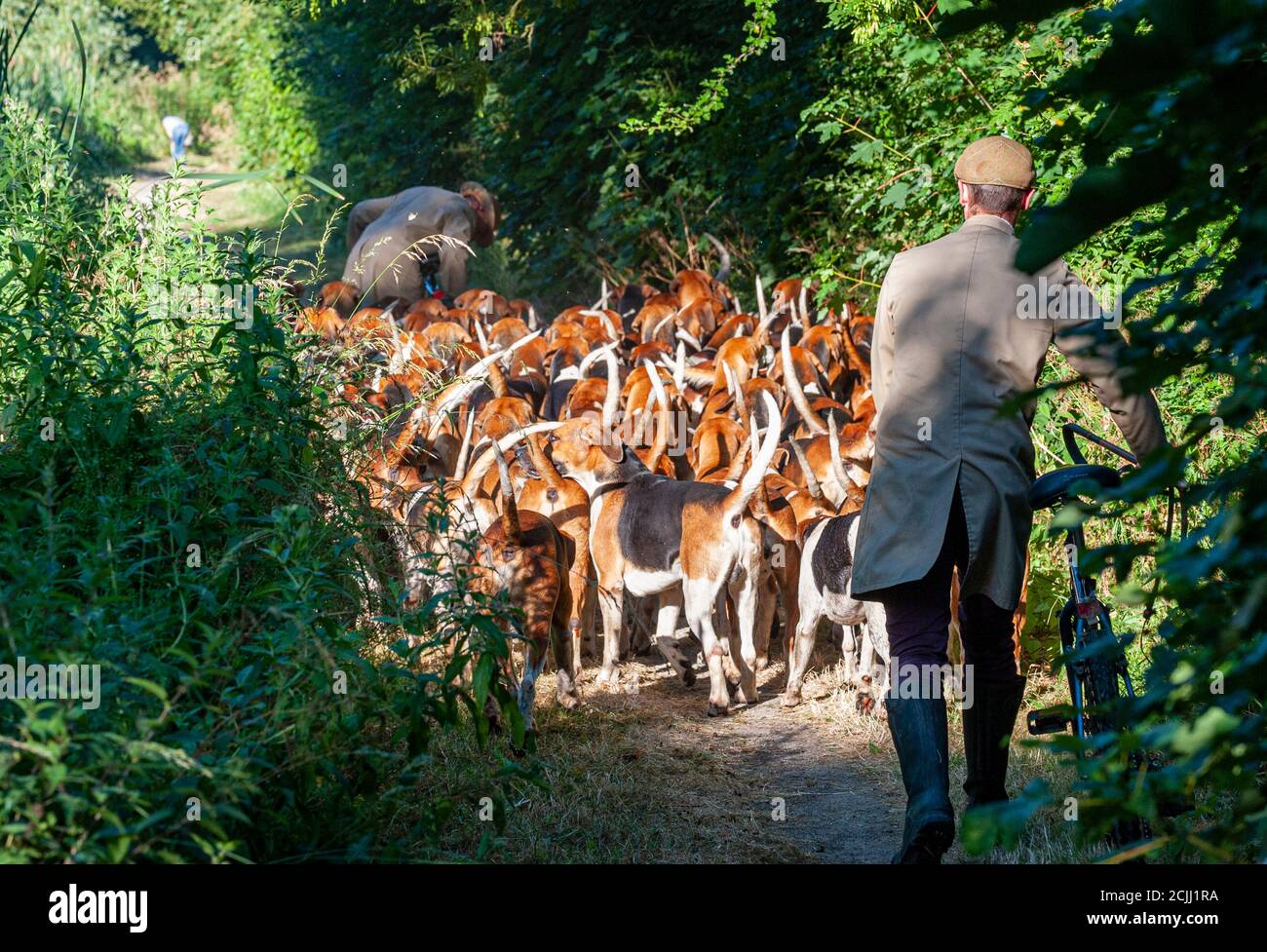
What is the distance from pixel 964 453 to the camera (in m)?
4.33

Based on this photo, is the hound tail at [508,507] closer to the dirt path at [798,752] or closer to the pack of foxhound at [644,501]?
the pack of foxhound at [644,501]

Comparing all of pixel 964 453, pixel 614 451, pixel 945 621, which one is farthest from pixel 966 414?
pixel 614 451

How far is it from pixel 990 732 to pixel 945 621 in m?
0.43

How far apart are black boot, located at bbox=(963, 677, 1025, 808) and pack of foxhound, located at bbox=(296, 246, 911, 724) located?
152 centimetres

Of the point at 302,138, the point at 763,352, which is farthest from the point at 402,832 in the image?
the point at 302,138

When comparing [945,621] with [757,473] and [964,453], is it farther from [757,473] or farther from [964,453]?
[757,473]

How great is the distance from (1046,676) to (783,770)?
1.54 meters

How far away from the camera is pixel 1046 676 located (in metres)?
6.82

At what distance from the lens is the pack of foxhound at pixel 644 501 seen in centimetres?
618

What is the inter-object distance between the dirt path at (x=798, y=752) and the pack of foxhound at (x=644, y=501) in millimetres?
A: 127

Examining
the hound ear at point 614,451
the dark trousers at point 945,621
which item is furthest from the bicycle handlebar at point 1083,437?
the hound ear at point 614,451

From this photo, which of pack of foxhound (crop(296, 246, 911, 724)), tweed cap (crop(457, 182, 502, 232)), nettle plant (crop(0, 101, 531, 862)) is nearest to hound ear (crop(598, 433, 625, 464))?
pack of foxhound (crop(296, 246, 911, 724))

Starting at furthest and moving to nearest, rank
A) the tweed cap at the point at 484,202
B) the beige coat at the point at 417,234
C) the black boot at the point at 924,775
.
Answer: the tweed cap at the point at 484,202, the beige coat at the point at 417,234, the black boot at the point at 924,775

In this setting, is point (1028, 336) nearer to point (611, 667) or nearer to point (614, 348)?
point (611, 667)
